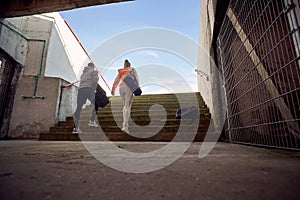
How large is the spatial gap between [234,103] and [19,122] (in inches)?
198

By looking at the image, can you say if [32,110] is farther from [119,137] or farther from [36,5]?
[119,137]

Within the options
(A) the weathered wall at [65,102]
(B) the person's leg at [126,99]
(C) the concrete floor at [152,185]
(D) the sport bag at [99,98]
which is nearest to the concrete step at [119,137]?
(B) the person's leg at [126,99]

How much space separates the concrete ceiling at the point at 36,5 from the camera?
331 centimetres

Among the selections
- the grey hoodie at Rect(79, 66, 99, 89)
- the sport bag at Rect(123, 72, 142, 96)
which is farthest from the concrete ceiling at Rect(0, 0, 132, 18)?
the sport bag at Rect(123, 72, 142, 96)

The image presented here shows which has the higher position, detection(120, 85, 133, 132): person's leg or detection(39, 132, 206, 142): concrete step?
detection(120, 85, 133, 132): person's leg

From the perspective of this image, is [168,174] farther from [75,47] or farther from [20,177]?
[75,47]

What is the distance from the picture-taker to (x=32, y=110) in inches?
180

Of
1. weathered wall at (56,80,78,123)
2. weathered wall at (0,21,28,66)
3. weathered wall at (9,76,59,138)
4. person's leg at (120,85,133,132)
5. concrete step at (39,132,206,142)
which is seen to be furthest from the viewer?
weathered wall at (56,80,78,123)

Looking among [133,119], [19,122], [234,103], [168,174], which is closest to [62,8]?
[133,119]

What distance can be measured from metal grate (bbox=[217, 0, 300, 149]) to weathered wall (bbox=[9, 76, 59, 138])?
4.35 metres

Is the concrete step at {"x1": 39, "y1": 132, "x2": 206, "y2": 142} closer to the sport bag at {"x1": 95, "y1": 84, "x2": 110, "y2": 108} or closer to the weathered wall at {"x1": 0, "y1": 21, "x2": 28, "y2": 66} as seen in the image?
the sport bag at {"x1": 95, "y1": 84, "x2": 110, "y2": 108}

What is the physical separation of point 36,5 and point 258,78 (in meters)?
4.16

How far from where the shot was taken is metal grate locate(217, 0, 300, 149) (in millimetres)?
1645

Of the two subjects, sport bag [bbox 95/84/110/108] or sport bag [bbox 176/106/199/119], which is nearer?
sport bag [bbox 176/106/199/119]
